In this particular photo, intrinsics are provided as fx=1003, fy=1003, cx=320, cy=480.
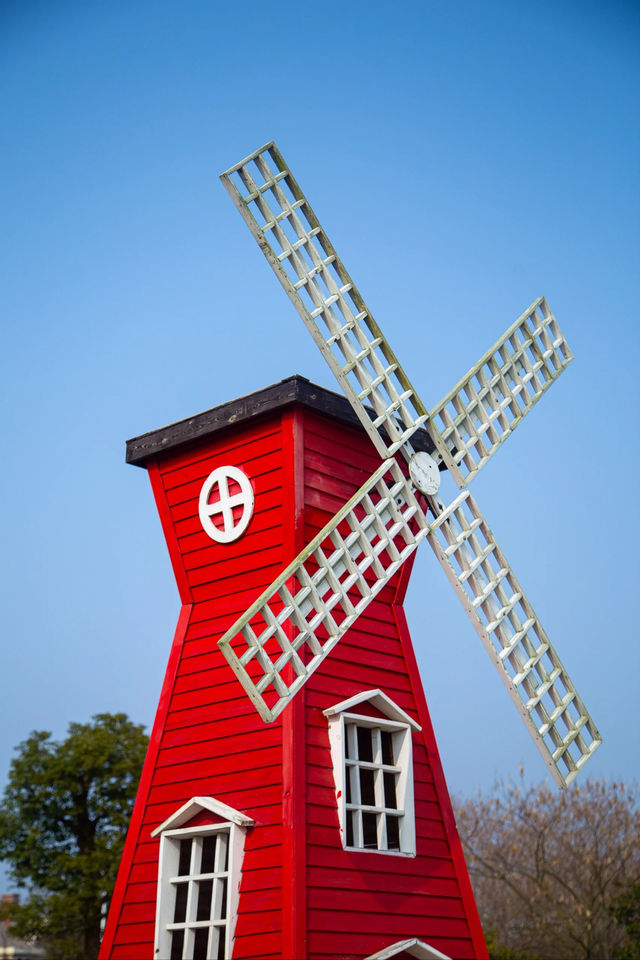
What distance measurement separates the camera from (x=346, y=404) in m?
8.67

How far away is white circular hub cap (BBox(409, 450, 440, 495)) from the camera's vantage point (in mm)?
8688

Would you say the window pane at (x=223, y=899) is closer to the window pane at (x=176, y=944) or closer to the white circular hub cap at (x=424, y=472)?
the window pane at (x=176, y=944)

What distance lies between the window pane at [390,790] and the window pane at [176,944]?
184 cm

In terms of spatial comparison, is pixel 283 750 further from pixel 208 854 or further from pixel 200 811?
pixel 208 854

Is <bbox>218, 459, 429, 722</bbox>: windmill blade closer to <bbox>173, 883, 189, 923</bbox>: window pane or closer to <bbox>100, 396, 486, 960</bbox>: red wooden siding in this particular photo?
<bbox>100, 396, 486, 960</bbox>: red wooden siding

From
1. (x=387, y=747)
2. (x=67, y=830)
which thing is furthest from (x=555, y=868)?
(x=387, y=747)

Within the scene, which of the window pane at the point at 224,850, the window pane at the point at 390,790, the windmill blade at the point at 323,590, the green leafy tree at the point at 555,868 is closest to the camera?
the windmill blade at the point at 323,590

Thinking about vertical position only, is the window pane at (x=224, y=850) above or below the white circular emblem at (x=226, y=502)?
below

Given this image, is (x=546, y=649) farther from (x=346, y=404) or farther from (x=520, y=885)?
(x=520, y=885)

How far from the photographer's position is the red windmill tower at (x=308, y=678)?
7.16 m

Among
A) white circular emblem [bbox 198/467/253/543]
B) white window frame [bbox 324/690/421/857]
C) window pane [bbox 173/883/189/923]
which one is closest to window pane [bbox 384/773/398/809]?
white window frame [bbox 324/690/421/857]

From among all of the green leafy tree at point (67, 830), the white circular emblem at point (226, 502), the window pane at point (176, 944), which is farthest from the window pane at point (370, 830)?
A: the green leafy tree at point (67, 830)

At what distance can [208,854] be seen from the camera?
7594mm

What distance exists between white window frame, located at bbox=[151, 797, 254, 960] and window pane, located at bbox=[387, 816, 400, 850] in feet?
4.21
